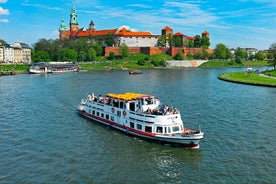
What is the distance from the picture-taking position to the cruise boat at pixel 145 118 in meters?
28.7

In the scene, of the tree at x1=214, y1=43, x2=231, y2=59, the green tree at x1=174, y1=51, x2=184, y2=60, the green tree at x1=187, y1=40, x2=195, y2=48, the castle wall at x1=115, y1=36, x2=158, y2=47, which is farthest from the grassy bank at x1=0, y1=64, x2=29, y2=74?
the tree at x1=214, y1=43, x2=231, y2=59

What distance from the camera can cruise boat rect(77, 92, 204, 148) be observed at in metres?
28.7

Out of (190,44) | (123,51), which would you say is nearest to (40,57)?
(123,51)

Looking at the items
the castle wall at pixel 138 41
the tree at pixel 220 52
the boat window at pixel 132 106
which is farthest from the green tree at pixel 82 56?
the boat window at pixel 132 106

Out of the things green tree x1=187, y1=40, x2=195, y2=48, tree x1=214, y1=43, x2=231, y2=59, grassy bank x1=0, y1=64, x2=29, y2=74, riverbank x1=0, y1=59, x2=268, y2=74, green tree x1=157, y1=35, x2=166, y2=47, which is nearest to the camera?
grassy bank x1=0, y1=64, x2=29, y2=74

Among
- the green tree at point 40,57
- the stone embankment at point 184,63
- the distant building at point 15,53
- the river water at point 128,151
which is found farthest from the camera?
the distant building at point 15,53

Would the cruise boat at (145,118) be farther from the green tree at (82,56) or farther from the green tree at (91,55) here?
the green tree at (91,55)

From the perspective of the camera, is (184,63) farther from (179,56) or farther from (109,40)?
(109,40)

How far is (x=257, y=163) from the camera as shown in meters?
24.8

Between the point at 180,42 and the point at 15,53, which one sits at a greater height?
the point at 180,42

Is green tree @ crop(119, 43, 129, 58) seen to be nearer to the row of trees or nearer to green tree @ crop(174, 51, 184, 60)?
green tree @ crop(174, 51, 184, 60)

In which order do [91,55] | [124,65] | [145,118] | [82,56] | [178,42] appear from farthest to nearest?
[178,42]
[91,55]
[82,56]
[124,65]
[145,118]

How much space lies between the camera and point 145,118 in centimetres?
3091

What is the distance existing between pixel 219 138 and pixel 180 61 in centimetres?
14191
